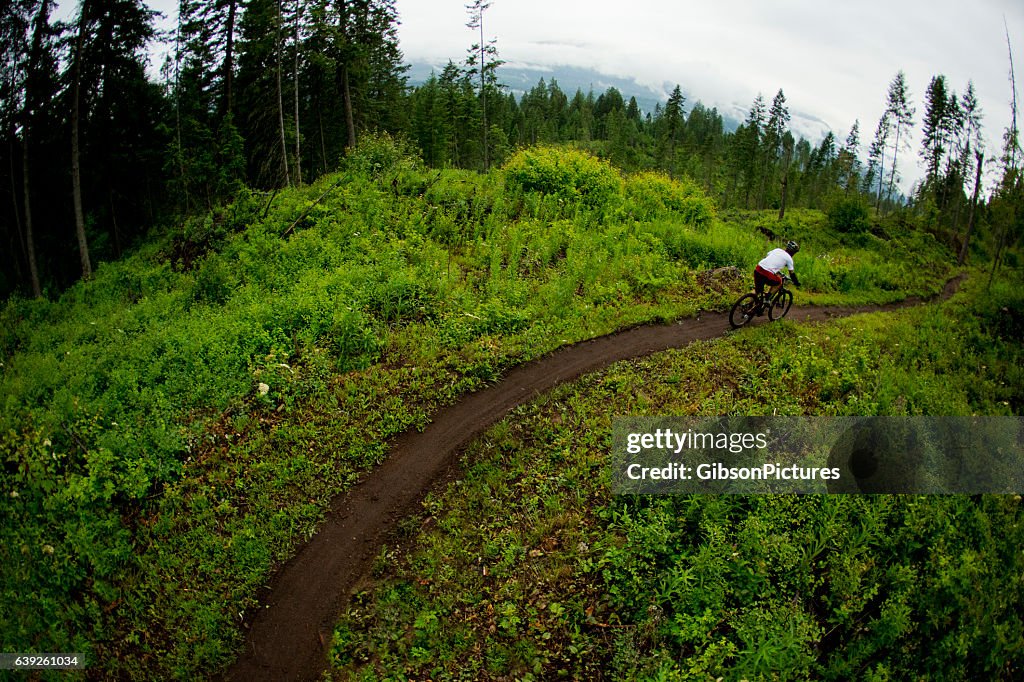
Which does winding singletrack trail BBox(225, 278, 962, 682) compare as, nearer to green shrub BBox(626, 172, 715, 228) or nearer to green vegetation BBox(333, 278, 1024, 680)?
green vegetation BBox(333, 278, 1024, 680)

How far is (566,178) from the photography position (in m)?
21.7

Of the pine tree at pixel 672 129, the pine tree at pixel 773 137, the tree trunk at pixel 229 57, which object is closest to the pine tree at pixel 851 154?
the pine tree at pixel 773 137

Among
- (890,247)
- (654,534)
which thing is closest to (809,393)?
(654,534)

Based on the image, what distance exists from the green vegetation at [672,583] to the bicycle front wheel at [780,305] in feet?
16.3

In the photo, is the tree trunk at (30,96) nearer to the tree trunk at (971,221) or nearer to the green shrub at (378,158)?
the green shrub at (378,158)

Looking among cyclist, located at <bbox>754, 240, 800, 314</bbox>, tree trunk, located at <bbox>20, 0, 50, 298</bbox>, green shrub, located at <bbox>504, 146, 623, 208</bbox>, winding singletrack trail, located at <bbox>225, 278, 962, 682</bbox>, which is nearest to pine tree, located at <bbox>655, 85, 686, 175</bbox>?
green shrub, located at <bbox>504, 146, 623, 208</bbox>

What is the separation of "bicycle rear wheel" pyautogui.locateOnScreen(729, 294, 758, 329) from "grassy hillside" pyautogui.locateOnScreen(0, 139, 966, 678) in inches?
49.2

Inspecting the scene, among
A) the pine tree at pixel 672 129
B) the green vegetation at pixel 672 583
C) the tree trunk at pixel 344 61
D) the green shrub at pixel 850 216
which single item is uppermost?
the pine tree at pixel 672 129

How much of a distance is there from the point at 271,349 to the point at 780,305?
1330 centimetres

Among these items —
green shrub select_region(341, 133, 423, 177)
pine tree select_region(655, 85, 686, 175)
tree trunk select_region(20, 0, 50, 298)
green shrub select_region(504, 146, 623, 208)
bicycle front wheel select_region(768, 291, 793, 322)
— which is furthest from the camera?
pine tree select_region(655, 85, 686, 175)

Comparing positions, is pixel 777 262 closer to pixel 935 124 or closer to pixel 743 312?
pixel 743 312

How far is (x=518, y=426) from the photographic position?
32.7 feet

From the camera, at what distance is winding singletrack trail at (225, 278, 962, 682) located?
667cm

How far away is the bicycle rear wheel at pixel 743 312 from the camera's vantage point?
13766 millimetres
